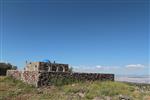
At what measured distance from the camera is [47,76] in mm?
18484

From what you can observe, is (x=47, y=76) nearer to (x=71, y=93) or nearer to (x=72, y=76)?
(x=72, y=76)

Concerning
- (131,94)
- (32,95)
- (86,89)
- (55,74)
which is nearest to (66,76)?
(55,74)

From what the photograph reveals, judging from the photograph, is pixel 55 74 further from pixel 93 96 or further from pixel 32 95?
pixel 93 96

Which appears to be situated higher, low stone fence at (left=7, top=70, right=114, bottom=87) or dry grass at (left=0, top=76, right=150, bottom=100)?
low stone fence at (left=7, top=70, right=114, bottom=87)

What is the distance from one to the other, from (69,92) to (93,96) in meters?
2.22

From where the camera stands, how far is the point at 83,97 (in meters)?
14.5

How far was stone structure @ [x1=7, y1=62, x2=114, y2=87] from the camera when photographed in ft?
59.9

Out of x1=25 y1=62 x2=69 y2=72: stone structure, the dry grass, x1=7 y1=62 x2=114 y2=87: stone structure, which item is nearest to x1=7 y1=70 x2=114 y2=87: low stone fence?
x1=7 y1=62 x2=114 y2=87: stone structure

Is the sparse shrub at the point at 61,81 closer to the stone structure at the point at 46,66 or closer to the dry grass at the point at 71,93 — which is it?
the dry grass at the point at 71,93

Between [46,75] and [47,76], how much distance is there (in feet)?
0.45

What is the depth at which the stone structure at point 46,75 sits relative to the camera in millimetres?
18266

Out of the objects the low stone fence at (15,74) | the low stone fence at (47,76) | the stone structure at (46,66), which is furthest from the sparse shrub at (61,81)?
the low stone fence at (15,74)

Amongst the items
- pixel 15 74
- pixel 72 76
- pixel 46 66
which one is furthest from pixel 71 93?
pixel 15 74

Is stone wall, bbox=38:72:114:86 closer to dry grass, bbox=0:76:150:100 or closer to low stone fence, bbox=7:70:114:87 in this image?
low stone fence, bbox=7:70:114:87
